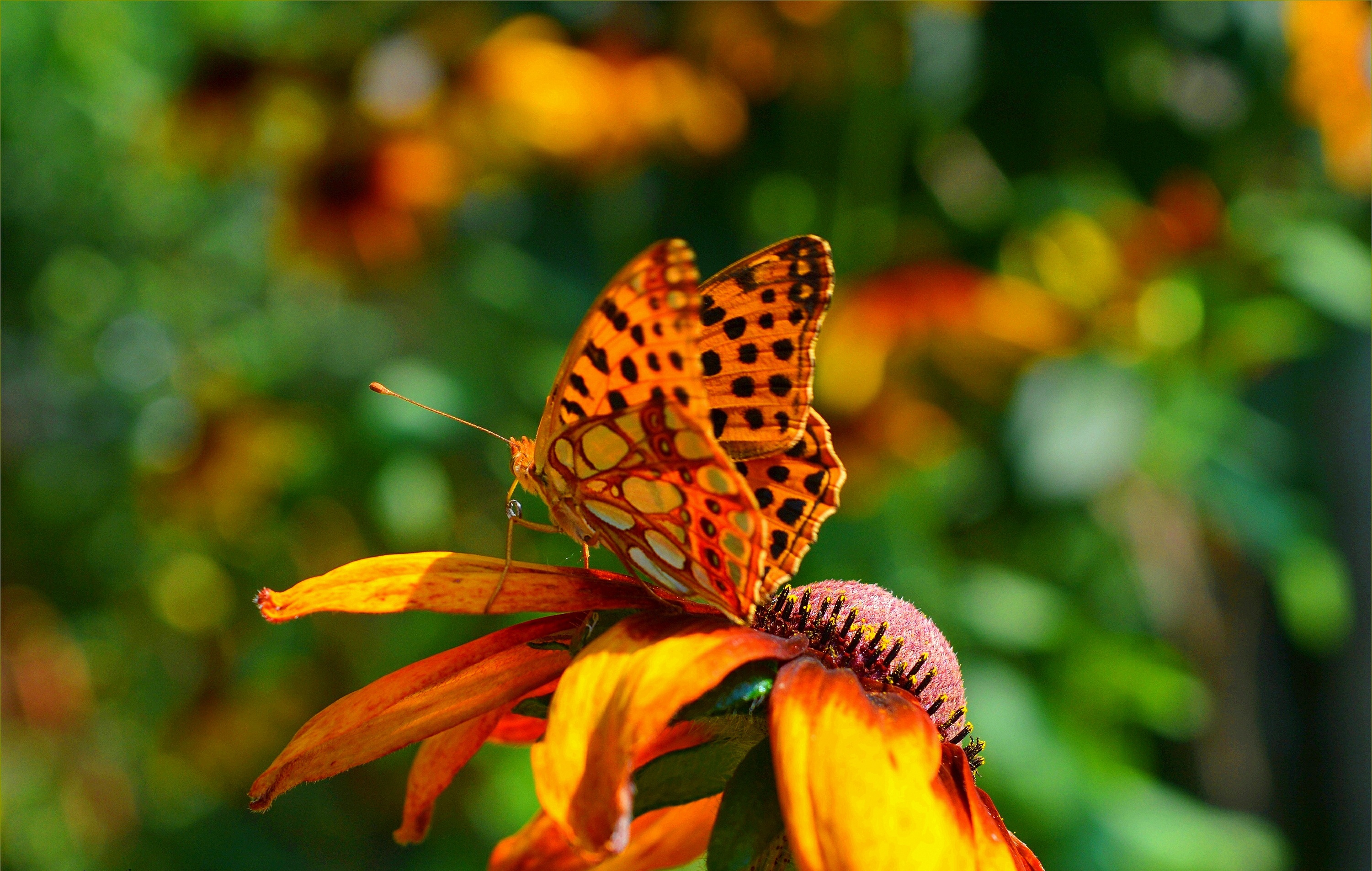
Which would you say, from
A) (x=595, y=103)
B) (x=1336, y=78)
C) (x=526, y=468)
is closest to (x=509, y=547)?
(x=526, y=468)

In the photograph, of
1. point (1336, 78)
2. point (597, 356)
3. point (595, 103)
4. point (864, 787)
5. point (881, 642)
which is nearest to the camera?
point (864, 787)

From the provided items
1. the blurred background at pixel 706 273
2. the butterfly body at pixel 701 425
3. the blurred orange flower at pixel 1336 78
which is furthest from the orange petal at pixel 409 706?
the blurred orange flower at pixel 1336 78

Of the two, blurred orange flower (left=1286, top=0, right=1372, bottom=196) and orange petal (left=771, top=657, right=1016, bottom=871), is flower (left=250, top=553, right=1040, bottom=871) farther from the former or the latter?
blurred orange flower (left=1286, top=0, right=1372, bottom=196)

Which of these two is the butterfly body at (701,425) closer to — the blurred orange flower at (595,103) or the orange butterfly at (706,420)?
the orange butterfly at (706,420)

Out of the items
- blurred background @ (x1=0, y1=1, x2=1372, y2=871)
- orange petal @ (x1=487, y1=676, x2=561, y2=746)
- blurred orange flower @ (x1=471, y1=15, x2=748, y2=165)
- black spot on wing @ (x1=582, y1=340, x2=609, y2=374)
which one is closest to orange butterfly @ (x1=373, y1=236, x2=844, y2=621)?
black spot on wing @ (x1=582, y1=340, x2=609, y2=374)

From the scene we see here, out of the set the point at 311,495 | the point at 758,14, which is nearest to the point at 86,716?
the point at 311,495

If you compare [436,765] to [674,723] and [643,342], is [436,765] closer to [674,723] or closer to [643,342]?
[674,723]
